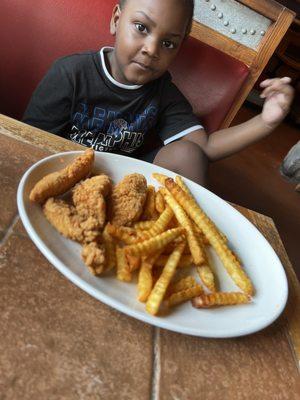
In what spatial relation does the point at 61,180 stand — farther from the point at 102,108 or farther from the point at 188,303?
the point at 102,108

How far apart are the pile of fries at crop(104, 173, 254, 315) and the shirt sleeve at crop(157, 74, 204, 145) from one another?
731mm

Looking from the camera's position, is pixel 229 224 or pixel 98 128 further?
pixel 98 128

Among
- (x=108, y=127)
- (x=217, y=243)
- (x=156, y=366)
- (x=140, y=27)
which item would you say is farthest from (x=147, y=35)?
(x=156, y=366)

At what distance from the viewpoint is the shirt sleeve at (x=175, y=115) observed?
1447mm

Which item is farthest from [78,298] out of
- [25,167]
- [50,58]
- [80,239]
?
[50,58]

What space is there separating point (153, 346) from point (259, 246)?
391mm

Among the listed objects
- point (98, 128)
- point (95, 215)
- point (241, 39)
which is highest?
point (241, 39)

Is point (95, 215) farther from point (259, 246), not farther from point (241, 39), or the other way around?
point (241, 39)

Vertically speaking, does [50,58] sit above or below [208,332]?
below

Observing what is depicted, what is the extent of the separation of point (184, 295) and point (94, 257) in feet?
0.51

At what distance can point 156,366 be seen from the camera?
1.70 ft

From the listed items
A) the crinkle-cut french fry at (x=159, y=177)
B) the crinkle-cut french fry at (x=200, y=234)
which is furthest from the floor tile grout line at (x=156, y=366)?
the crinkle-cut french fry at (x=159, y=177)

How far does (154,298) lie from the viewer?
21.1 inches

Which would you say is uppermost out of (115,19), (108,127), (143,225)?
(115,19)
